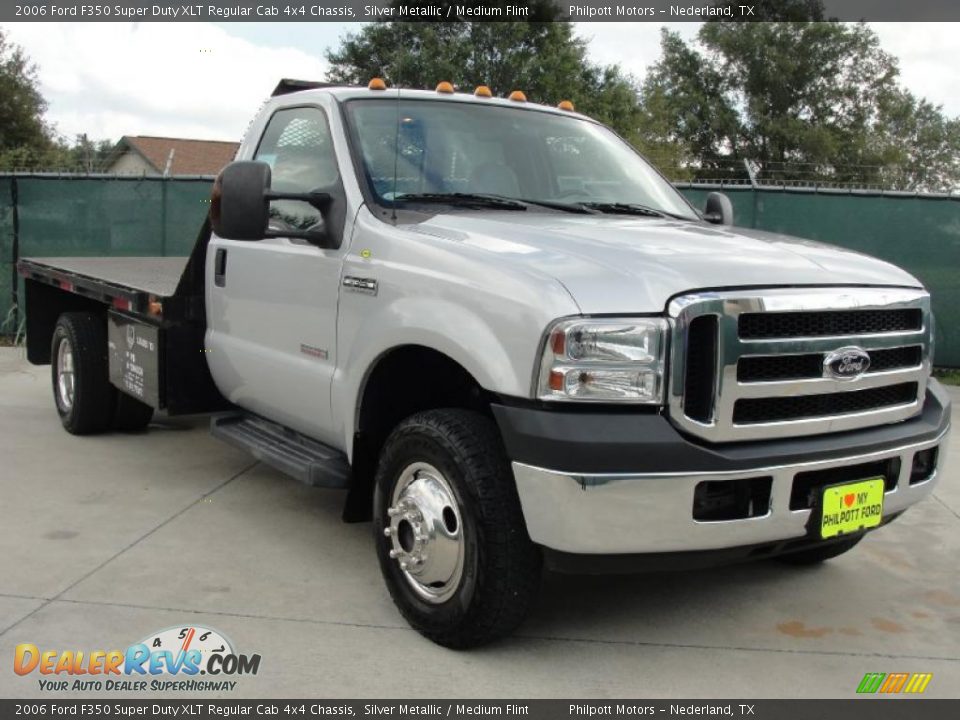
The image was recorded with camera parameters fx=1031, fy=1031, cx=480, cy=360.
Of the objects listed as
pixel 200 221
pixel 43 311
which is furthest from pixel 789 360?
pixel 200 221

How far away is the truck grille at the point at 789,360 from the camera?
318cm

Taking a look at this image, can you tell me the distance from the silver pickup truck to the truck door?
0.02 m

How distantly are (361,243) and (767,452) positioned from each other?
1.77 meters

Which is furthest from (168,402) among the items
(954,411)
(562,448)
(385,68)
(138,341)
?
(385,68)

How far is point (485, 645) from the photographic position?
11.8ft

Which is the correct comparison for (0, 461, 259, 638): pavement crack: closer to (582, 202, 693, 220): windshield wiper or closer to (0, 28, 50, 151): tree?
(582, 202, 693, 220): windshield wiper

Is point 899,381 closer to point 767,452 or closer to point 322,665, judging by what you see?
point 767,452

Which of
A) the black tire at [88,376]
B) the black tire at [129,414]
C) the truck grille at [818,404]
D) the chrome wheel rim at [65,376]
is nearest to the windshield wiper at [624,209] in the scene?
the truck grille at [818,404]

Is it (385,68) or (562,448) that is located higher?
(385,68)

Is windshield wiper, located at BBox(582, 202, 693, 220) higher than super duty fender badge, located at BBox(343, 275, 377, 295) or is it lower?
higher

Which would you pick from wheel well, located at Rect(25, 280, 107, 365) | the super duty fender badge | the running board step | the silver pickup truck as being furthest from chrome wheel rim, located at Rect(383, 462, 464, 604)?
wheel well, located at Rect(25, 280, 107, 365)

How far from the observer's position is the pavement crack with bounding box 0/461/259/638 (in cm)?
385

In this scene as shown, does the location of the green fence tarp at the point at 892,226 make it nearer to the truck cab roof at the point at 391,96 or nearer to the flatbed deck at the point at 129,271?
the flatbed deck at the point at 129,271

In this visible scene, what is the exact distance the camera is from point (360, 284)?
402 cm
